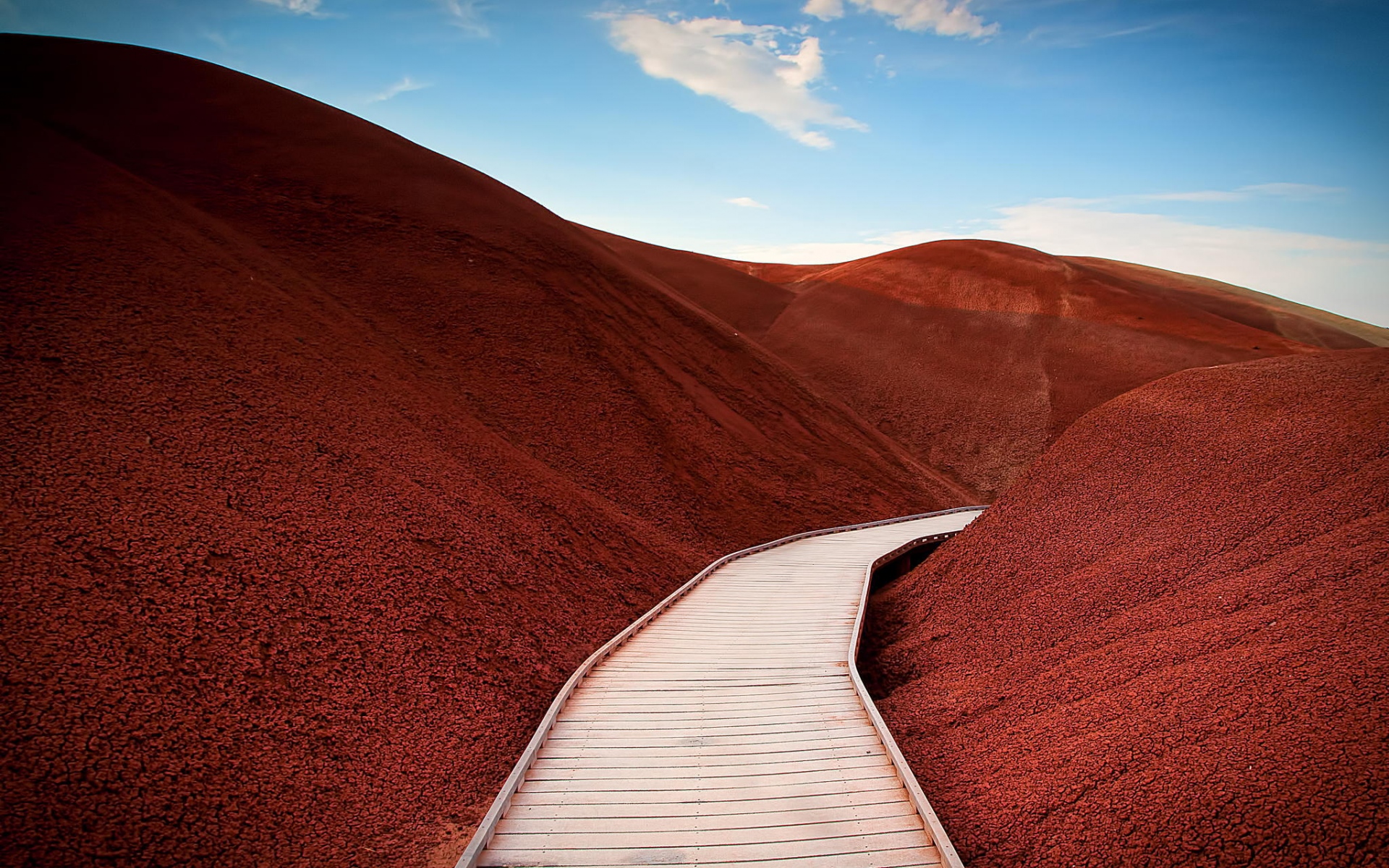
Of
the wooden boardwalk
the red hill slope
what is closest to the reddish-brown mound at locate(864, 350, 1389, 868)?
the wooden boardwalk

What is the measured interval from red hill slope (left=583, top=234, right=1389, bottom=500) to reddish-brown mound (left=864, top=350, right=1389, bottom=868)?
1980cm

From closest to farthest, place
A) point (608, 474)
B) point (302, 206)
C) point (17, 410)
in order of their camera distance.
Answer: point (17, 410) < point (608, 474) < point (302, 206)

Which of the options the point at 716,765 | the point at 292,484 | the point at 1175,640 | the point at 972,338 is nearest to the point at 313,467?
the point at 292,484

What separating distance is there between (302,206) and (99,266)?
10.3 m

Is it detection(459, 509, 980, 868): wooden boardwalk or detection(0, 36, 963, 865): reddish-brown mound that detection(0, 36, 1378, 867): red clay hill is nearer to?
detection(0, 36, 963, 865): reddish-brown mound

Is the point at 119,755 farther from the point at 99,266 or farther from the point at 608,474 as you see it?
the point at 608,474

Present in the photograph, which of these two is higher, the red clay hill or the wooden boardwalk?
the red clay hill

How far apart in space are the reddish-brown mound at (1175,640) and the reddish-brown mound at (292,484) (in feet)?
15.6

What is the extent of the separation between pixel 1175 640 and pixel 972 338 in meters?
36.9

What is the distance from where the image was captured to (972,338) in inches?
1630

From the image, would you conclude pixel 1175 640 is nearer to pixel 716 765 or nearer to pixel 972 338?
pixel 716 765

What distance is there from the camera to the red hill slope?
115ft

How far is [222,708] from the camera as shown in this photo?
6.08 m

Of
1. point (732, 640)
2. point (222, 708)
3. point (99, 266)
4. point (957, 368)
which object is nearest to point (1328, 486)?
point (732, 640)
